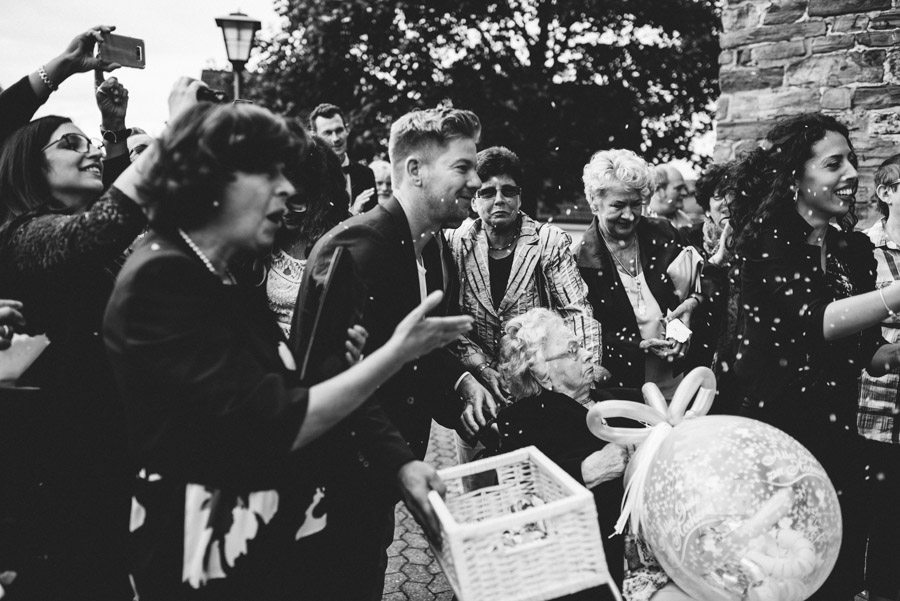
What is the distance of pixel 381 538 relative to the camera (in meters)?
2.38

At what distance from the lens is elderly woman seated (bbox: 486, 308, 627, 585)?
2.43m

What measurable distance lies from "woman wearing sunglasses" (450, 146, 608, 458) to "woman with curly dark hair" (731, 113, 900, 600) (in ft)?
2.92

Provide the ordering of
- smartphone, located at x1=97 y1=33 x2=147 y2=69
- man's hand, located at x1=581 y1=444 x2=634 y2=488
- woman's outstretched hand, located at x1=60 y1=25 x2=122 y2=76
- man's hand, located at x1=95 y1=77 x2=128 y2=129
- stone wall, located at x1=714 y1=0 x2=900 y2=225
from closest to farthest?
man's hand, located at x1=581 y1=444 x2=634 y2=488, woman's outstretched hand, located at x1=60 y1=25 x2=122 y2=76, smartphone, located at x1=97 y1=33 x2=147 y2=69, man's hand, located at x1=95 y1=77 x2=128 y2=129, stone wall, located at x1=714 y1=0 x2=900 y2=225

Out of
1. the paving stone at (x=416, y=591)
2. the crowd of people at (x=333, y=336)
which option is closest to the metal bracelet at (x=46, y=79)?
the crowd of people at (x=333, y=336)

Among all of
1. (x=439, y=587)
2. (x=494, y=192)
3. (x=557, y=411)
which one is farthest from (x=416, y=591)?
(x=494, y=192)

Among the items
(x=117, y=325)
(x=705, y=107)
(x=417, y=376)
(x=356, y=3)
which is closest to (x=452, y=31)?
(x=356, y=3)

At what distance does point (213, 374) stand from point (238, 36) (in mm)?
8129

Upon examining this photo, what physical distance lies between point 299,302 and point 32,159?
101cm

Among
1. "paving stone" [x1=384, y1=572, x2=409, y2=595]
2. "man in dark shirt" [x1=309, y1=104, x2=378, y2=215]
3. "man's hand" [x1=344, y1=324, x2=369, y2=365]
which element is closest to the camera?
"man's hand" [x1=344, y1=324, x2=369, y2=365]

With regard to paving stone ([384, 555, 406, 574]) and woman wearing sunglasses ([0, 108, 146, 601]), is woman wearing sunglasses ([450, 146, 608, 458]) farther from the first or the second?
woman wearing sunglasses ([0, 108, 146, 601])

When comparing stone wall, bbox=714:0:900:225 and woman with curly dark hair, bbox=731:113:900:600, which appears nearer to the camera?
woman with curly dark hair, bbox=731:113:900:600

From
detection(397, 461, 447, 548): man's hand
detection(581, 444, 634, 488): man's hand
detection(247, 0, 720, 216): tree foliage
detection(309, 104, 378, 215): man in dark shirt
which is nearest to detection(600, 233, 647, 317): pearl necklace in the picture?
detection(581, 444, 634, 488): man's hand

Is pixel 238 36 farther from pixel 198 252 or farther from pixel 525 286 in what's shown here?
→ pixel 198 252

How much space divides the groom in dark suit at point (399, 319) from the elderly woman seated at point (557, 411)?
158 mm
